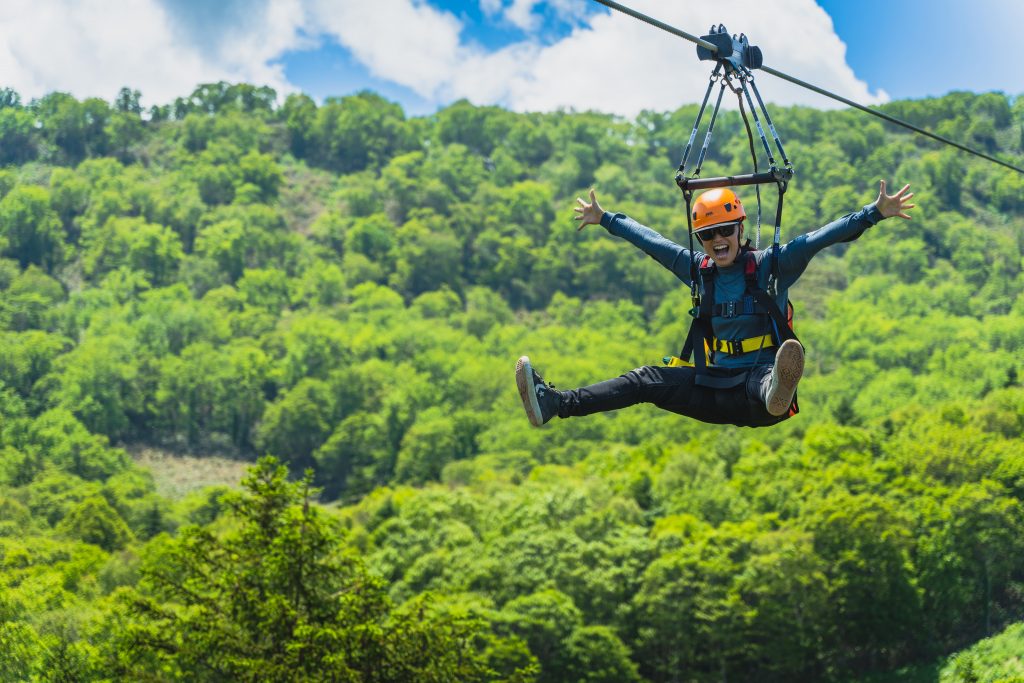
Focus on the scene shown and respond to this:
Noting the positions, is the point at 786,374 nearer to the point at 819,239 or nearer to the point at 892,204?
the point at 819,239

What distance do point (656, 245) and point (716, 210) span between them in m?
0.70

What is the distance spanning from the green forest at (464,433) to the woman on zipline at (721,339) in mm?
15227

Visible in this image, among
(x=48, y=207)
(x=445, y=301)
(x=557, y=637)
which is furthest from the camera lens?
(x=48, y=207)

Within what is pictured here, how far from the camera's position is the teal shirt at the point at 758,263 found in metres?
10.6

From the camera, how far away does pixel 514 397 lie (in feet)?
358

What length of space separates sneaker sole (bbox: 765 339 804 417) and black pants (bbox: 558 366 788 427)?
1.28 ft

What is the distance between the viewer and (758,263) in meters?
11.1

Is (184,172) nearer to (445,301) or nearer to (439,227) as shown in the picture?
(439,227)

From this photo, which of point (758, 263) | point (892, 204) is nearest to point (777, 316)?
point (758, 263)

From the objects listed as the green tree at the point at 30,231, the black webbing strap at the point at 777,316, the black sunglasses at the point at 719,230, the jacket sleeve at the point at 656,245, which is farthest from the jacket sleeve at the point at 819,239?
the green tree at the point at 30,231

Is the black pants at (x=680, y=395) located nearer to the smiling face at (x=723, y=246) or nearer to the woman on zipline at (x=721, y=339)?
the woman on zipline at (x=721, y=339)

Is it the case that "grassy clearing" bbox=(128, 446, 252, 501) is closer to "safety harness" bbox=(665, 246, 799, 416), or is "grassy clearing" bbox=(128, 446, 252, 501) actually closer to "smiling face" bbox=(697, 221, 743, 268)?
"safety harness" bbox=(665, 246, 799, 416)

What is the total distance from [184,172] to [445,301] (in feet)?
175

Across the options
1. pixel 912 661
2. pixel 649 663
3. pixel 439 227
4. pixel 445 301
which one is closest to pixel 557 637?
pixel 649 663
